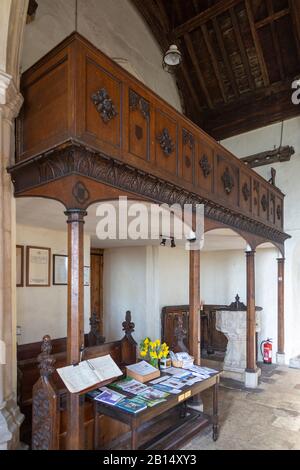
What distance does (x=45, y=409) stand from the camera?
8.55 feet

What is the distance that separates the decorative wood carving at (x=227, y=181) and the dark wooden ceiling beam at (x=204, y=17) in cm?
360

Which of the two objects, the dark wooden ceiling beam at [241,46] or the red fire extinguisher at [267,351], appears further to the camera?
Result: the red fire extinguisher at [267,351]

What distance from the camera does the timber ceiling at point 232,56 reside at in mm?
6711

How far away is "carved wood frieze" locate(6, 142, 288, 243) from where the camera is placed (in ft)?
8.65

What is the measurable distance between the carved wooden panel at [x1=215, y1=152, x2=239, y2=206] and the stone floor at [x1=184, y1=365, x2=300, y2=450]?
284 centimetres

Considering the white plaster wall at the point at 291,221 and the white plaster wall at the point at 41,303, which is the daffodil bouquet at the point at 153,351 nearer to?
the white plaster wall at the point at 41,303

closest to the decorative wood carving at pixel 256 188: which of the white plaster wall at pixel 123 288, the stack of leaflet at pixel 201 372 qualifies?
the white plaster wall at pixel 123 288

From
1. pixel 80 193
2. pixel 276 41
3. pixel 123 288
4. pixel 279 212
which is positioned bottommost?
pixel 123 288

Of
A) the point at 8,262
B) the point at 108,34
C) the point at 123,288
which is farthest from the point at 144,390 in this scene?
the point at 108,34

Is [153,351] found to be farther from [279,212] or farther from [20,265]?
[279,212]

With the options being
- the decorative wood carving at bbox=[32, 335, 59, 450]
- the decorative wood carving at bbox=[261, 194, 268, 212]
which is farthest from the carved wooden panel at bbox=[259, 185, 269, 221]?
the decorative wood carving at bbox=[32, 335, 59, 450]

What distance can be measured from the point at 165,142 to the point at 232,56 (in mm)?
5122
